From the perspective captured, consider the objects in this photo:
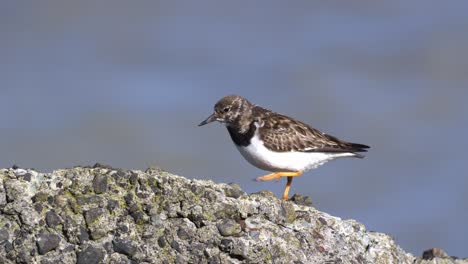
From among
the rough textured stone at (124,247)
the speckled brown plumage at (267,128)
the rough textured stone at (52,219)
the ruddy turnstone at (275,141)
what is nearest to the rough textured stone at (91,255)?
the rough textured stone at (124,247)

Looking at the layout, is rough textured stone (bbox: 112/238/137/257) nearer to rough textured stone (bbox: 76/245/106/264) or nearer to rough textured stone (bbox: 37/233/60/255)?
rough textured stone (bbox: 76/245/106/264)

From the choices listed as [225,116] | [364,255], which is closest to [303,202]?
[364,255]

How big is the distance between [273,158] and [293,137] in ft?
2.72

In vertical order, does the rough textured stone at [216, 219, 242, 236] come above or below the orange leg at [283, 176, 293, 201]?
below

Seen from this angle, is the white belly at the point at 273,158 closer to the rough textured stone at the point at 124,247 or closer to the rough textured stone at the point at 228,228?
the rough textured stone at the point at 228,228

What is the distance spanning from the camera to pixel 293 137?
15250 millimetres

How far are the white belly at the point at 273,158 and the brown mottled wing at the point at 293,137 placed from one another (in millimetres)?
99

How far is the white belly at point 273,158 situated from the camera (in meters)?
14.5

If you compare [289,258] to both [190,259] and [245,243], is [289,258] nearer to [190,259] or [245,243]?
[245,243]

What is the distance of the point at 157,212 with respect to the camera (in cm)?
873

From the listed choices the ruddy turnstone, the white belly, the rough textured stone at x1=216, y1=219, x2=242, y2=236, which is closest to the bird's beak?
the ruddy turnstone

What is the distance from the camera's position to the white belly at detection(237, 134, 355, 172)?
14547 millimetres

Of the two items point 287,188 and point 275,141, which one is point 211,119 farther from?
point 287,188

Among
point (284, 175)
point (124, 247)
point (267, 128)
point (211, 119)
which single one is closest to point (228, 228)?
point (124, 247)
